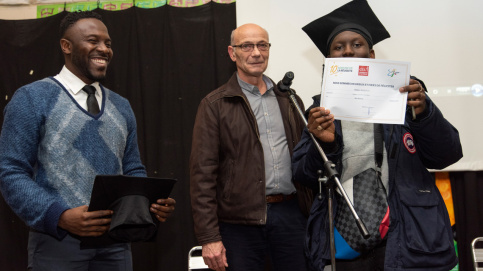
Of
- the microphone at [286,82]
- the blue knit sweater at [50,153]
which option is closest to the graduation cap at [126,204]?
the blue knit sweater at [50,153]

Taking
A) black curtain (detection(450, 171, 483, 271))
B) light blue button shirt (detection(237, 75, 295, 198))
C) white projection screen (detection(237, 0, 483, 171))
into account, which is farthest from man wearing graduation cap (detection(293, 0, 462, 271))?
black curtain (detection(450, 171, 483, 271))

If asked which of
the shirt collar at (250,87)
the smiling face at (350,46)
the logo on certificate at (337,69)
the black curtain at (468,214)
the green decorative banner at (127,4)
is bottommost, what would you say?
the black curtain at (468,214)

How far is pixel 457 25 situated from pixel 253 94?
1.92 metres

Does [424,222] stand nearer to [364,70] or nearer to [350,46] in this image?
[364,70]

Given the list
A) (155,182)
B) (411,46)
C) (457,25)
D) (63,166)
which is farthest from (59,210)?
(457,25)

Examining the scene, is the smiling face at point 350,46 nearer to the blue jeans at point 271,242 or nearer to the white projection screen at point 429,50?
the blue jeans at point 271,242

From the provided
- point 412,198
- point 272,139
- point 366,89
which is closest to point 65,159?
point 272,139

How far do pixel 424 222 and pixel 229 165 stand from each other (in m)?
1.11

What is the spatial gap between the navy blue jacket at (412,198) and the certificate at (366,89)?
0.12 metres

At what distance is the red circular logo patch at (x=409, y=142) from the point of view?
6.39ft

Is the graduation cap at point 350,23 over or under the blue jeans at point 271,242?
over

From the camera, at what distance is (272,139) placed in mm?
2615

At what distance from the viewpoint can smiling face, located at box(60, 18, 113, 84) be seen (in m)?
2.15

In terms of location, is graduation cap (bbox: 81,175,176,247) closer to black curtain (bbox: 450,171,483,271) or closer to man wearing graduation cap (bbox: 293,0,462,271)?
man wearing graduation cap (bbox: 293,0,462,271)
